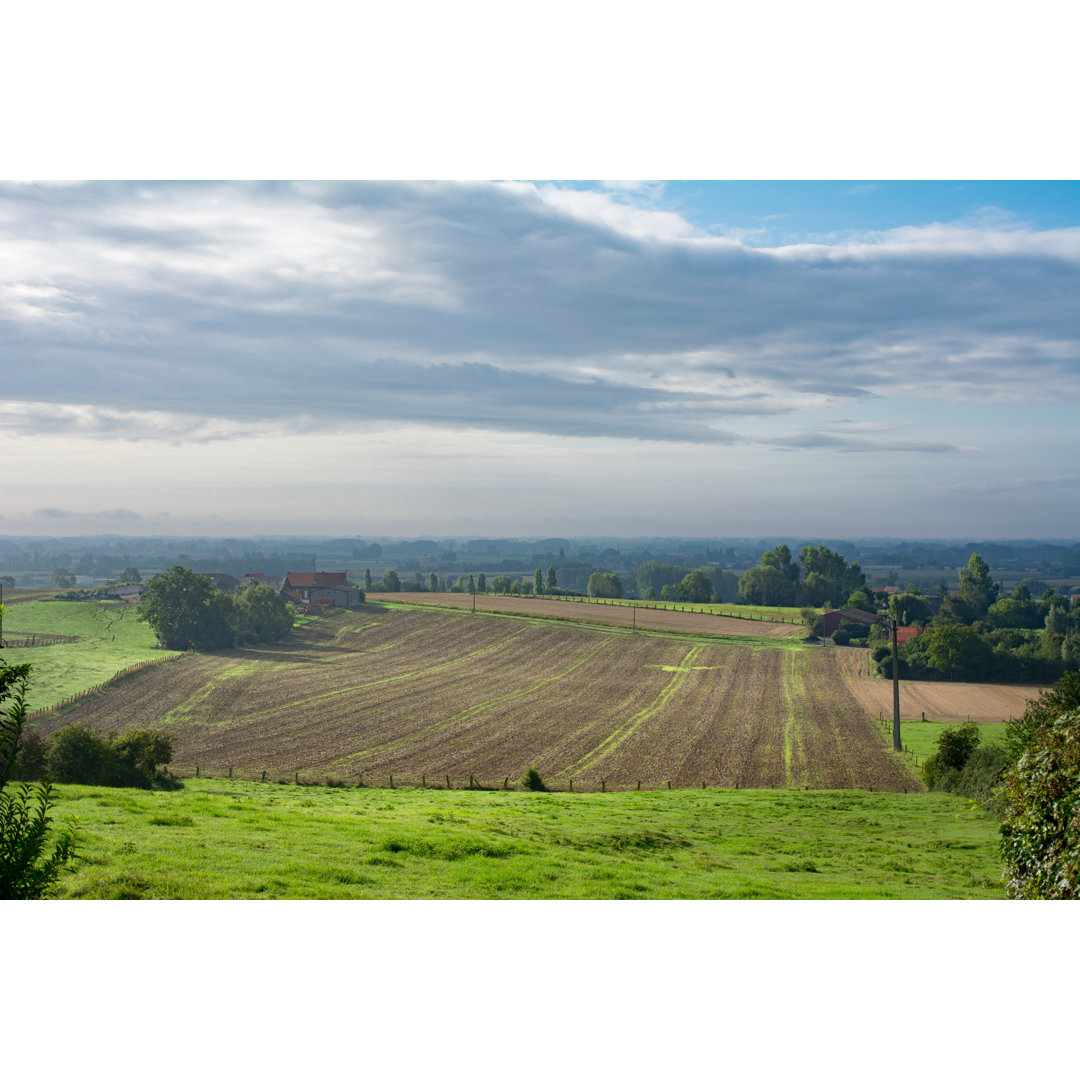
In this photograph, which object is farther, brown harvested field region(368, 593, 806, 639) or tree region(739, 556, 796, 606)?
tree region(739, 556, 796, 606)

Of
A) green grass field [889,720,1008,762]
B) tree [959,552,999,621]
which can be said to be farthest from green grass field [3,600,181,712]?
tree [959,552,999,621]

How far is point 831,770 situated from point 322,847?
2211cm

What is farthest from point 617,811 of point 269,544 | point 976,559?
point 269,544

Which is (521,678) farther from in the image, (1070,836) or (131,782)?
(1070,836)

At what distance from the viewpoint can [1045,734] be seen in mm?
9922

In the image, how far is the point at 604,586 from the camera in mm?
103250

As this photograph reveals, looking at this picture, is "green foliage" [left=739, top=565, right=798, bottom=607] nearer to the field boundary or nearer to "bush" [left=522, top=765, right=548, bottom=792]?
the field boundary

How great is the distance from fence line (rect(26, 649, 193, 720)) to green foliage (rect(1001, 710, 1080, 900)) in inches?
1192

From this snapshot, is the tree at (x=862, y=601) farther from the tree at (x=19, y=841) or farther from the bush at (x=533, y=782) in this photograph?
→ the tree at (x=19, y=841)

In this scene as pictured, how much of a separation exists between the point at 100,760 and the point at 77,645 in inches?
894

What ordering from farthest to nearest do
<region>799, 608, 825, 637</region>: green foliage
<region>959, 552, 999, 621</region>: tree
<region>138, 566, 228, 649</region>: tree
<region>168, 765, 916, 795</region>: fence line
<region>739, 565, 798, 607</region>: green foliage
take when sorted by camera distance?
<region>739, 565, 798, 607</region>: green foliage → <region>799, 608, 825, 637</region>: green foliage → <region>959, 552, 999, 621</region>: tree → <region>138, 566, 228, 649</region>: tree → <region>168, 765, 916, 795</region>: fence line

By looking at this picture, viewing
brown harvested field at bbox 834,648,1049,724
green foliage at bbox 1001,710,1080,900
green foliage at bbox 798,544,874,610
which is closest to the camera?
green foliage at bbox 1001,710,1080,900

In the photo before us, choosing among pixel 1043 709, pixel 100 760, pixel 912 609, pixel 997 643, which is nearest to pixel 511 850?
pixel 100 760

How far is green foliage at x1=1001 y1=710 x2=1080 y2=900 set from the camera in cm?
824
